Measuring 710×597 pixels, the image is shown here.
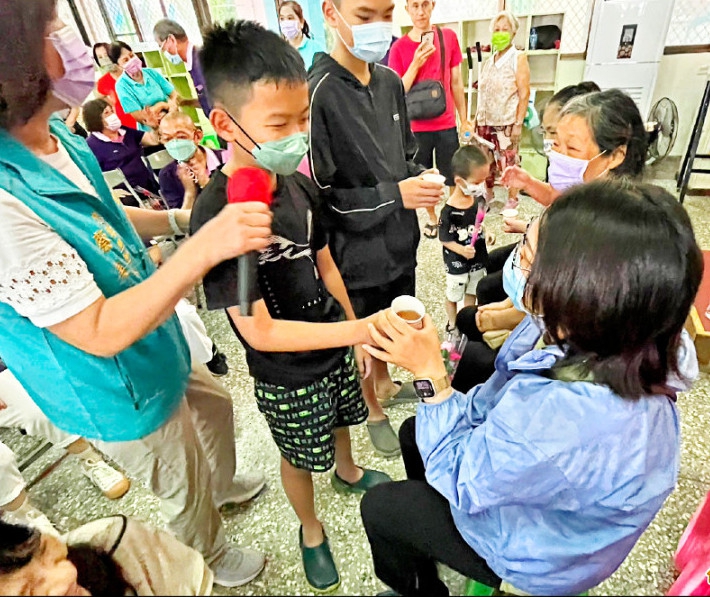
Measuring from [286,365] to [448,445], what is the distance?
40cm

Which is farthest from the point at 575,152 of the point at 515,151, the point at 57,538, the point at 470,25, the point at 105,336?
the point at 470,25

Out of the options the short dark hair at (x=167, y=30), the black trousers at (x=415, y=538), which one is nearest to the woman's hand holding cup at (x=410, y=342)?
the black trousers at (x=415, y=538)

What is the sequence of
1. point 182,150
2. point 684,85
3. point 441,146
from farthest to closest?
point 684,85 < point 441,146 < point 182,150

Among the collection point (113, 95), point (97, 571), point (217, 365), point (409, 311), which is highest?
point (113, 95)

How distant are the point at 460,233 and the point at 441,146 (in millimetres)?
1350

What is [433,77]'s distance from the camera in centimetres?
302

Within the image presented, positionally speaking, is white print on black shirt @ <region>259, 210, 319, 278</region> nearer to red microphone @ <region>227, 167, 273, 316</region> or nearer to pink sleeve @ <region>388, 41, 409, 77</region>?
red microphone @ <region>227, 167, 273, 316</region>

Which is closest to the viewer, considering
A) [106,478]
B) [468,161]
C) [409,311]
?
[409,311]

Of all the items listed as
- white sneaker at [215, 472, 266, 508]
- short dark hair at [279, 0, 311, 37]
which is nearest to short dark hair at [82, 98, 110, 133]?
short dark hair at [279, 0, 311, 37]

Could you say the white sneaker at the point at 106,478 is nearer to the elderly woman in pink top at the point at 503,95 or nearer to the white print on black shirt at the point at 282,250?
the white print on black shirt at the point at 282,250

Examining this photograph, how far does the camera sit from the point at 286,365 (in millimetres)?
1022

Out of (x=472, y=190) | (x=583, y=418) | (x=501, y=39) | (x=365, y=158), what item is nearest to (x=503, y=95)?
(x=501, y=39)

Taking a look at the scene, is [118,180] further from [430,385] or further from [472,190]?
[430,385]

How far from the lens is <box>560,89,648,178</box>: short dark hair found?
4.58ft
